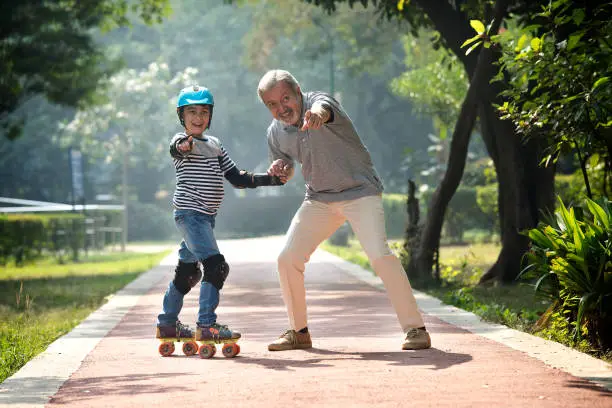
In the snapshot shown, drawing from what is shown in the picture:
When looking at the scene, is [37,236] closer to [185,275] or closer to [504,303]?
[504,303]

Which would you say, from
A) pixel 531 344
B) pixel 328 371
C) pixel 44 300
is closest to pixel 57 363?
pixel 328 371

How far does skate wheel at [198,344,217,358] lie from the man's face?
1590 mm

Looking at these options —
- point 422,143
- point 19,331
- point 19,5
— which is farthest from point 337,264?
point 422,143

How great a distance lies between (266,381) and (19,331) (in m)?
4.52

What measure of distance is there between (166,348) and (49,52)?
14689mm

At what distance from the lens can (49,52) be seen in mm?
22578

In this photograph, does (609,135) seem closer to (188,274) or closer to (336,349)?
(336,349)

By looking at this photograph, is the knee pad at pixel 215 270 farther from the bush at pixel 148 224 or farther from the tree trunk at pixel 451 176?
the bush at pixel 148 224

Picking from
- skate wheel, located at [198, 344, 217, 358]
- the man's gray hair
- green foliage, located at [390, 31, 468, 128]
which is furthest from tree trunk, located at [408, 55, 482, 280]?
green foliage, located at [390, 31, 468, 128]

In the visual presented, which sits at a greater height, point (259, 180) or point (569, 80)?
point (569, 80)

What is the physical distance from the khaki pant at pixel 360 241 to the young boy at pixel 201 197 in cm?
36

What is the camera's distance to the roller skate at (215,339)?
27.8 feet

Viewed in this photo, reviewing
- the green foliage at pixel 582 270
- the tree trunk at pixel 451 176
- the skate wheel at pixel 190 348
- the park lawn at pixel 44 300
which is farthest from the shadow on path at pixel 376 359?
the tree trunk at pixel 451 176

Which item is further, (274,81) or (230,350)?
(230,350)
